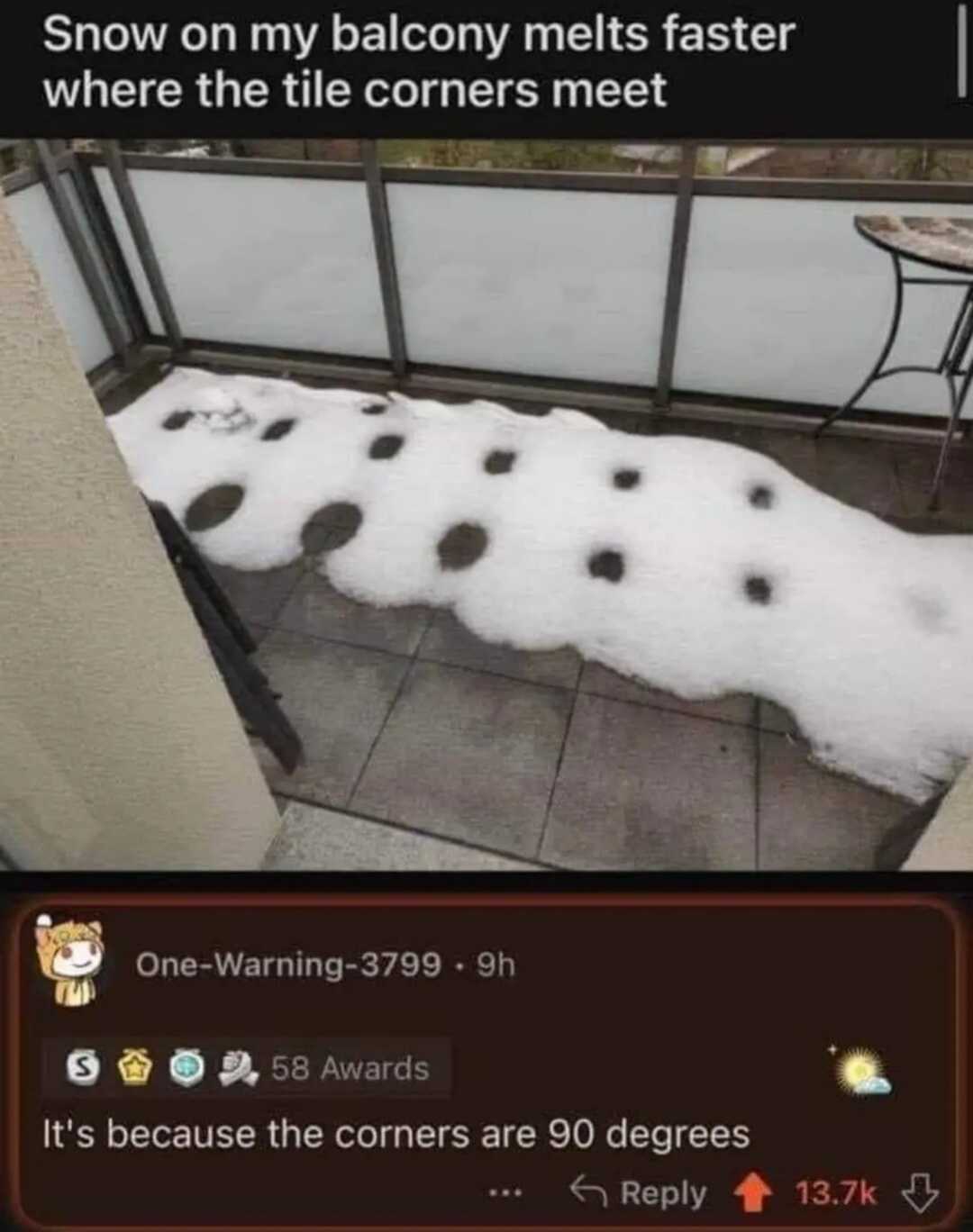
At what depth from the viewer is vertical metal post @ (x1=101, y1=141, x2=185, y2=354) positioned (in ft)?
14.3

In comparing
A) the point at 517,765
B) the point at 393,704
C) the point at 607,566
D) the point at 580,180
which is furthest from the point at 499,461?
the point at 517,765

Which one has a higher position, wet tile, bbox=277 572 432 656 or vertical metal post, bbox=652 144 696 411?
vertical metal post, bbox=652 144 696 411

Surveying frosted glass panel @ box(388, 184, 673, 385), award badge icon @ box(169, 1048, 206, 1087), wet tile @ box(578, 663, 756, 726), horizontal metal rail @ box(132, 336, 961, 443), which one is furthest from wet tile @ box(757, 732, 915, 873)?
frosted glass panel @ box(388, 184, 673, 385)

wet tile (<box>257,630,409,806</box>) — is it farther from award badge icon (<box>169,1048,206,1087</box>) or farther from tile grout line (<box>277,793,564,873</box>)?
award badge icon (<box>169,1048,206,1087</box>)

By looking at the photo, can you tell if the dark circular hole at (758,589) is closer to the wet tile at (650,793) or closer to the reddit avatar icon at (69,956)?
the wet tile at (650,793)

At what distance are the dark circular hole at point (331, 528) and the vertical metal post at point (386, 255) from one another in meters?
1.34

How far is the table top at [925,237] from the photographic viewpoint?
9.97ft

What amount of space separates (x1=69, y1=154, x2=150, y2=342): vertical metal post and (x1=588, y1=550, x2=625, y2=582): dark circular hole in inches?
144

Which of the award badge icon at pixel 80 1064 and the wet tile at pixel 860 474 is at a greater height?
the award badge icon at pixel 80 1064

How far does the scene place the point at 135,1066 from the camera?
115 centimetres

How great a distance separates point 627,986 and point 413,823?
1.59 m

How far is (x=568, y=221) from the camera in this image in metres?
4.04

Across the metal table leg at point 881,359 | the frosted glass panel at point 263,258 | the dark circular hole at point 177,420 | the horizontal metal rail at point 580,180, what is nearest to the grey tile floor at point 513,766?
the dark circular hole at point 177,420

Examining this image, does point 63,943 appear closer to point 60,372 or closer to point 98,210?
point 60,372
